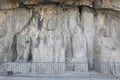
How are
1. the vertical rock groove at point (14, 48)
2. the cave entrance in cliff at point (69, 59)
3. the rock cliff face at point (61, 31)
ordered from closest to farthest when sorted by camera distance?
the cave entrance in cliff at point (69, 59), the rock cliff face at point (61, 31), the vertical rock groove at point (14, 48)

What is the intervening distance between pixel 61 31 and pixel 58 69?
1710 mm

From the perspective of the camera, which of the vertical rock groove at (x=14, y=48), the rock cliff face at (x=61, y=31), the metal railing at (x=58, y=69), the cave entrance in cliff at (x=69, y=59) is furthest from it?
the vertical rock groove at (x=14, y=48)

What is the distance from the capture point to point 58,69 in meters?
8.43

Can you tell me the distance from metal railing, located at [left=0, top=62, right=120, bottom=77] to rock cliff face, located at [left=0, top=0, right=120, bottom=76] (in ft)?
0.20

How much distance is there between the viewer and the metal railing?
8297mm

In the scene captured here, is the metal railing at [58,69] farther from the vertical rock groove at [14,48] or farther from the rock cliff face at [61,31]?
the vertical rock groove at [14,48]

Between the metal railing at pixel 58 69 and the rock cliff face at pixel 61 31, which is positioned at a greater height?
the rock cliff face at pixel 61 31

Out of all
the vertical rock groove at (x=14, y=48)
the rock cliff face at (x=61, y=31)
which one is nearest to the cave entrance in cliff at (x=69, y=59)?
the rock cliff face at (x=61, y=31)

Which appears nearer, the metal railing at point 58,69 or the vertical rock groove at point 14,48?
the metal railing at point 58,69

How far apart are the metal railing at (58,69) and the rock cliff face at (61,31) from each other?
6 cm

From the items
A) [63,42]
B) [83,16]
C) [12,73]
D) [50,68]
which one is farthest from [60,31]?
[12,73]

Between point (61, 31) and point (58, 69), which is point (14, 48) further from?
point (58, 69)

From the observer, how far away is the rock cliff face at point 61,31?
8.93 m

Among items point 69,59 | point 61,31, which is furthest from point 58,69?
point 61,31
